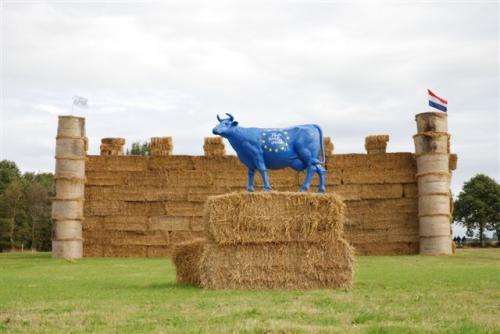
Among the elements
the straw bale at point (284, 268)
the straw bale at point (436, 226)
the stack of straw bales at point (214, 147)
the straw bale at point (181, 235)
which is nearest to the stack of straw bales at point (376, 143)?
the straw bale at point (436, 226)

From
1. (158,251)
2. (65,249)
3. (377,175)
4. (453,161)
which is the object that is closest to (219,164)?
(158,251)

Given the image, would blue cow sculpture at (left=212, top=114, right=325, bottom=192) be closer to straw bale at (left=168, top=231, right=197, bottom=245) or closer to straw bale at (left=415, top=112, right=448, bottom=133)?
straw bale at (left=415, top=112, right=448, bottom=133)

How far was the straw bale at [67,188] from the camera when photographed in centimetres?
2012

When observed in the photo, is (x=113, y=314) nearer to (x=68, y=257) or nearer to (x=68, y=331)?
(x=68, y=331)

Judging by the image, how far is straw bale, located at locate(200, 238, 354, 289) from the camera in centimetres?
1123

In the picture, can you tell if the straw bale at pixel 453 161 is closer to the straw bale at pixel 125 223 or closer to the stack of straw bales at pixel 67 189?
the straw bale at pixel 125 223

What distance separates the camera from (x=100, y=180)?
2095cm

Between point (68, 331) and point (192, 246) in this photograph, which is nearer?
point (68, 331)

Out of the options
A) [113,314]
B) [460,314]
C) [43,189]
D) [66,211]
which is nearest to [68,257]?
[66,211]

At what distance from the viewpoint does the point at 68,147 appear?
2023cm

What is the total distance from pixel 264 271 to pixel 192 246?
151cm

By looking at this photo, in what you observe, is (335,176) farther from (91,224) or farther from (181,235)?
(91,224)

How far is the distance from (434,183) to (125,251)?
29.4 feet

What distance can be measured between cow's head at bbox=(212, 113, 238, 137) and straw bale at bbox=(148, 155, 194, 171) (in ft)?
29.2
